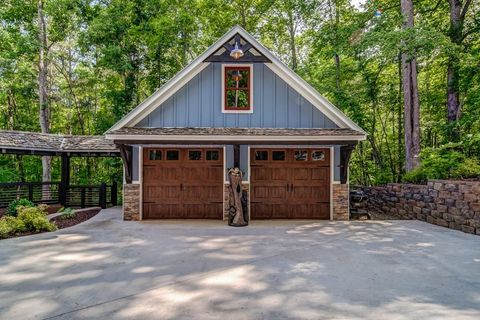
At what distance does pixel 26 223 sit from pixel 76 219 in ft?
5.89

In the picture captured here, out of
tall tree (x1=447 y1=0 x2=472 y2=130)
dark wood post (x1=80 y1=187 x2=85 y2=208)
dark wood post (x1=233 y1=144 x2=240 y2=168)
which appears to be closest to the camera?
dark wood post (x1=233 y1=144 x2=240 y2=168)

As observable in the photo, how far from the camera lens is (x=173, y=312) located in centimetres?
Answer: 316

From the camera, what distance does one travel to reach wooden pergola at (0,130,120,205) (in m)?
9.98

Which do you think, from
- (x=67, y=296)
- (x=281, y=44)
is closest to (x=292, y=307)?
(x=67, y=296)

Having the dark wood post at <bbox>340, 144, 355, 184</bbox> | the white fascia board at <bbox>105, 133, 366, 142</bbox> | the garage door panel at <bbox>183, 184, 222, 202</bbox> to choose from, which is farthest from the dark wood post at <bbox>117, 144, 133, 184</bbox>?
the dark wood post at <bbox>340, 144, 355, 184</bbox>

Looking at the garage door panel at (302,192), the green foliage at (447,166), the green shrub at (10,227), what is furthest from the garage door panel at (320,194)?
the green shrub at (10,227)

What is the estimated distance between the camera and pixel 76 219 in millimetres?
8844

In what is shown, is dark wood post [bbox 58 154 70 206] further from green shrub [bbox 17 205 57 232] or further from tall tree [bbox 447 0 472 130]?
tall tree [bbox 447 0 472 130]

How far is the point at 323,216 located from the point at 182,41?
1296 centimetres

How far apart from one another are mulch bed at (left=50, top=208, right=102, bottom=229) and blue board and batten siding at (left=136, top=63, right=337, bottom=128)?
3273 millimetres

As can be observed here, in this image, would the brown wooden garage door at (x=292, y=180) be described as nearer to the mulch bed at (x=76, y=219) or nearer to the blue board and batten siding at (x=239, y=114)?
the blue board and batten siding at (x=239, y=114)

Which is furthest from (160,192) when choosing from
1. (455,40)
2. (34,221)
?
(455,40)

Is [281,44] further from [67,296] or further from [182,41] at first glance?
[67,296]

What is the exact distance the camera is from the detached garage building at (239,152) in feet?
29.2
